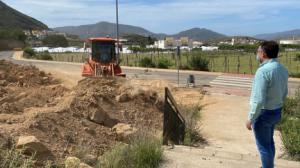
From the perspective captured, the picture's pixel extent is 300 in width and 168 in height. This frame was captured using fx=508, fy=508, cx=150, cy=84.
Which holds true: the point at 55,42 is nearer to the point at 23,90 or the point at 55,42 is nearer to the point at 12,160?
the point at 23,90

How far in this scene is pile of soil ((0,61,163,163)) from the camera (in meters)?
8.42

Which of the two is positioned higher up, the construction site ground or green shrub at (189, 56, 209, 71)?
the construction site ground

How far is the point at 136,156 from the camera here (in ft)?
24.3

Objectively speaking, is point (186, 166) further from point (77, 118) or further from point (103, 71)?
point (103, 71)

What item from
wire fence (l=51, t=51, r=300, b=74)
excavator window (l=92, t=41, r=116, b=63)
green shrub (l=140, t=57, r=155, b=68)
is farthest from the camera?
green shrub (l=140, t=57, r=155, b=68)

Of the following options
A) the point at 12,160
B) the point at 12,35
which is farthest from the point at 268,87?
the point at 12,35

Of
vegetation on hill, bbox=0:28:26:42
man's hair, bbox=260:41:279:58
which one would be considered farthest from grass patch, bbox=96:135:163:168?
vegetation on hill, bbox=0:28:26:42

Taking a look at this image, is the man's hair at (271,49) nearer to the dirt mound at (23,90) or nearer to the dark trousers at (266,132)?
the dark trousers at (266,132)

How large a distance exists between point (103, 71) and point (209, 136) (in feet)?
39.9

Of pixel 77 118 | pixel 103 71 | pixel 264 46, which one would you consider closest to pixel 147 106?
pixel 77 118

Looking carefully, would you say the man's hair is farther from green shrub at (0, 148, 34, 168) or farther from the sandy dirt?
the sandy dirt

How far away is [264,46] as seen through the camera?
22.0ft

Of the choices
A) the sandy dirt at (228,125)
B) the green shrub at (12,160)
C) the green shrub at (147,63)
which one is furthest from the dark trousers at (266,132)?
the green shrub at (147,63)

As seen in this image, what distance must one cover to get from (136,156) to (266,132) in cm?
190
